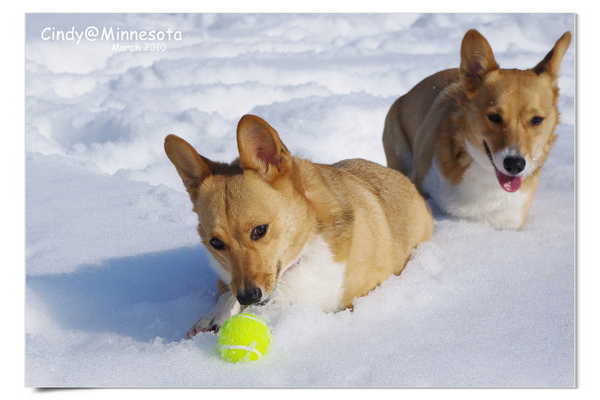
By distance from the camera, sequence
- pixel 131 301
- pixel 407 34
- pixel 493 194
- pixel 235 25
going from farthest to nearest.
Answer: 1. pixel 407 34
2. pixel 235 25
3. pixel 493 194
4. pixel 131 301

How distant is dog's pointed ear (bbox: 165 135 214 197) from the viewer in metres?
2.60

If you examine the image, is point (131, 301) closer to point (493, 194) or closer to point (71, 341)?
point (71, 341)

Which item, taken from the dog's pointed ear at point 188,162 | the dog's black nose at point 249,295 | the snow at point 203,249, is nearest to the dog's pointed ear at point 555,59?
the snow at point 203,249

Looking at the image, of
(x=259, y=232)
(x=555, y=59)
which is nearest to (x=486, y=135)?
(x=555, y=59)

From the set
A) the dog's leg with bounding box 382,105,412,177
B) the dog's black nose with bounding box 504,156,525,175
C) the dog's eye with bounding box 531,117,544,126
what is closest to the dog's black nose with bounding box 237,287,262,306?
the dog's black nose with bounding box 504,156,525,175

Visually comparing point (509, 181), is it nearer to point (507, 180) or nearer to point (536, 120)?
point (507, 180)

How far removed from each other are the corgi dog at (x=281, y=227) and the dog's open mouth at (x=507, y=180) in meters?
1.12

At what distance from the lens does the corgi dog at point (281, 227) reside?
99.3 inches

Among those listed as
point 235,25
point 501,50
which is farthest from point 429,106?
point 501,50

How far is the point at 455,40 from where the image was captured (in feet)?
24.6

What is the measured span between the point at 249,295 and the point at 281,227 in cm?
35

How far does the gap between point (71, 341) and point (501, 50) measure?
6103 millimetres

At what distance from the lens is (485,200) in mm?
4535

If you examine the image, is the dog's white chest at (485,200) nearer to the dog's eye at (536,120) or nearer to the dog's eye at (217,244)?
the dog's eye at (536,120)
